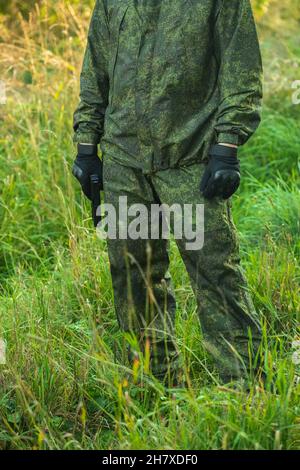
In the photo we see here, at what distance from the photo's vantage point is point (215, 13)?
3367mm

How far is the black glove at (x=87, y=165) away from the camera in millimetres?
3775

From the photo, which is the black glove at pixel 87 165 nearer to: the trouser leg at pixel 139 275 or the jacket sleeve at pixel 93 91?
the jacket sleeve at pixel 93 91

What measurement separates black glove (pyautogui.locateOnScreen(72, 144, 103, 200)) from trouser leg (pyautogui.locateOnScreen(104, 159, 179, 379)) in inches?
5.8

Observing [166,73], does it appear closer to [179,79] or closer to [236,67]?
[179,79]

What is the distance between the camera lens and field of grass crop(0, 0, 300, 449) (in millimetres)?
3070

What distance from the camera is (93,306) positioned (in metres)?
4.31

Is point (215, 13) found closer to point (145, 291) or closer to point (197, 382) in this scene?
point (145, 291)

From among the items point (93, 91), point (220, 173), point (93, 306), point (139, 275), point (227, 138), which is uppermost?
point (93, 91)

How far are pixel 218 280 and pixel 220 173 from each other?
0.44 meters

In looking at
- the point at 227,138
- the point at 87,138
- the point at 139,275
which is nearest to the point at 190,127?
the point at 227,138

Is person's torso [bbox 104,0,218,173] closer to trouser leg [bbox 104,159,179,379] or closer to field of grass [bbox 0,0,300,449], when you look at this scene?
trouser leg [bbox 104,159,179,379]

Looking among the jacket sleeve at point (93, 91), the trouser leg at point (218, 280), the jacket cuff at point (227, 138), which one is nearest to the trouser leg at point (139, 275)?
the trouser leg at point (218, 280)

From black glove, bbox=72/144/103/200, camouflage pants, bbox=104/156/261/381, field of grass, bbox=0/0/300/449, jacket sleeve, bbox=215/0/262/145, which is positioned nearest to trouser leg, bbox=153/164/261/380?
camouflage pants, bbox=104/156/261/381

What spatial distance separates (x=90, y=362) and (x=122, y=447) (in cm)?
82
